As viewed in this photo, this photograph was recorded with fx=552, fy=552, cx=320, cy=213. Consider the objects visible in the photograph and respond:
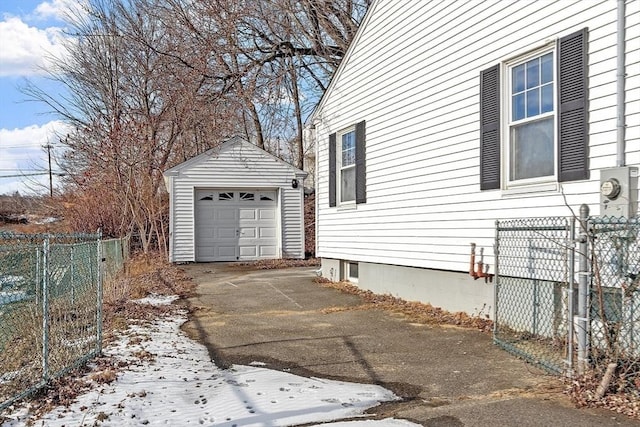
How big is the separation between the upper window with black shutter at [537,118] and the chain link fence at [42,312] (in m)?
5.04

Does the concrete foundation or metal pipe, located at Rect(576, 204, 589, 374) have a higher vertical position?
metal pipe, located at Rect(576, 204, 589, 374)

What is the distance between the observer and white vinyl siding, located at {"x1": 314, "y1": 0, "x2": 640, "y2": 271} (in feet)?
18.7

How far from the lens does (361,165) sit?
434 inches

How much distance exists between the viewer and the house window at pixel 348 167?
38.4 ft

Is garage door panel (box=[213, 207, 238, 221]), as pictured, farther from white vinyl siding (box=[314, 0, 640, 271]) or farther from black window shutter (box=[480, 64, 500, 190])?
black window shutter (box=[480, 64, 500, 190])

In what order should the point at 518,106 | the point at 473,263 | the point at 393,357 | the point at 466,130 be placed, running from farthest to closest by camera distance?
the point at 466,130 → the point at 473,263 → the point at 518,106 → the point at 393,357

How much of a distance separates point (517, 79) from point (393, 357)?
382 centimetres

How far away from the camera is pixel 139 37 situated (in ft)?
76.2

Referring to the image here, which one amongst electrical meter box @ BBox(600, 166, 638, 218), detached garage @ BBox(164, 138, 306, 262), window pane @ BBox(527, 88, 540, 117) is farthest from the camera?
detached garage @ BBox(164, 138, 306, 262)

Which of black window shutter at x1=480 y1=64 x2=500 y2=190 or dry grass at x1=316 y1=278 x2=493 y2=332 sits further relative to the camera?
dry grass at x1=316 y1=278 x2=493 y2=332

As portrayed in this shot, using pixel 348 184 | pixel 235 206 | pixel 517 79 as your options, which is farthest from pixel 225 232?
pixel 517 79

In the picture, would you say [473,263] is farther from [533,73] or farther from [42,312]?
[42,312]

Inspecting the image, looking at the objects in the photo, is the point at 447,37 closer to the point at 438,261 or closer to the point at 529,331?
the point at 438,261

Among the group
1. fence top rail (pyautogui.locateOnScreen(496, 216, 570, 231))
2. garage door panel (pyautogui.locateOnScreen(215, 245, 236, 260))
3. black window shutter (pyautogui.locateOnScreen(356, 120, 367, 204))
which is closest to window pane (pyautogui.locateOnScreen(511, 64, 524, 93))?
fence top rail (pyautogui.locateOnScreen(496, 216, 570, 231))
